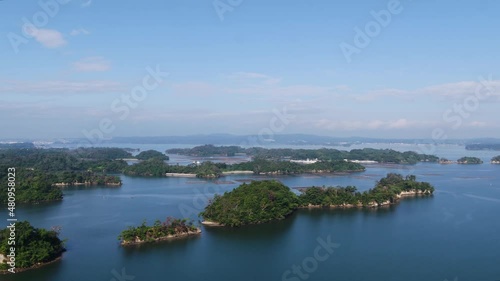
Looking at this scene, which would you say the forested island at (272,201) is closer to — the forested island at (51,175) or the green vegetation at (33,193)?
the green vegetation at (33,193)

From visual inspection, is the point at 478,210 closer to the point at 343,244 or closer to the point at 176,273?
the point at 343,244

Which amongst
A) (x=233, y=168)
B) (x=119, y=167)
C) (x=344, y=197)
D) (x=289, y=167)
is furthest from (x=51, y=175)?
(x=344, y=197)

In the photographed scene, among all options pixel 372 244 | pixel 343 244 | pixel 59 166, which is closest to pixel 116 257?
pixel 343 244

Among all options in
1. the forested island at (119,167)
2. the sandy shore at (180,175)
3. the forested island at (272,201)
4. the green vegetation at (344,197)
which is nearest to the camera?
the forested island at (272,201)

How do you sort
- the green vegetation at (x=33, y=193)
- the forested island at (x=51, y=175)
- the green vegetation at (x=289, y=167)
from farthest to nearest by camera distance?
the green vegetation at (x=289, y=167), the forested island at (x=51, y=175), the green vegetation at (x=33, y=193)

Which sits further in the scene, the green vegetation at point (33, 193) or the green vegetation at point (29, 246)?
the green vegetation at point (33, 193)

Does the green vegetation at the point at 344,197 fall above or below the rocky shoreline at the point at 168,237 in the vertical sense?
above

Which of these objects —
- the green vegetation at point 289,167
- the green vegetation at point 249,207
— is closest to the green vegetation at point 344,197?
the green vegetation at point 249,207
